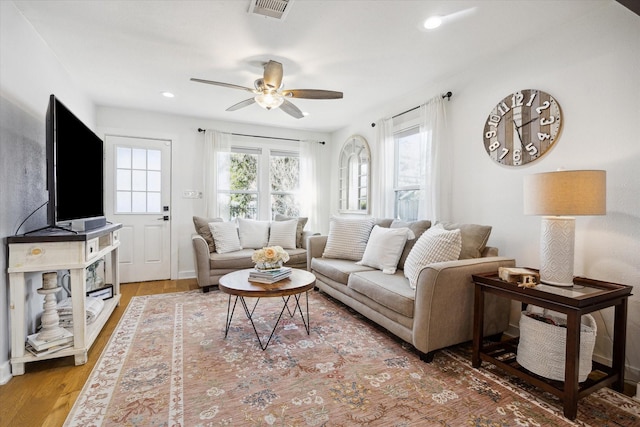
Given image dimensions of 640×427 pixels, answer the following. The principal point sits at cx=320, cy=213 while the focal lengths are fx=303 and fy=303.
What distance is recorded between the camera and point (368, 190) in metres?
4.36

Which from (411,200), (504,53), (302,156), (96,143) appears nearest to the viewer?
(504,53)

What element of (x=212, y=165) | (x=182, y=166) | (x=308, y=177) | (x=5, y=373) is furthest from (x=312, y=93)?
(x=5, y=373)

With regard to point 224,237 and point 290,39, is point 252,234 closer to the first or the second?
point 224,237

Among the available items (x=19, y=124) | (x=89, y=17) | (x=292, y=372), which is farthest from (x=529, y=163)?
(x=19, y=124)

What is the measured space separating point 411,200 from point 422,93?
4.04ft

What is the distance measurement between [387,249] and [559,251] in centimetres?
137

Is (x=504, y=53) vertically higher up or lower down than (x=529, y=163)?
higher up

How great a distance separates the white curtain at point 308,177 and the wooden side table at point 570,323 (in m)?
3.49

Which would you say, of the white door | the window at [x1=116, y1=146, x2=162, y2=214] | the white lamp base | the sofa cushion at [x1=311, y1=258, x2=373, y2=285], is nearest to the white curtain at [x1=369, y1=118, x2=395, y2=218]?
the sofa cushion at [x1=311, y1=258, x2=373, y2=285]

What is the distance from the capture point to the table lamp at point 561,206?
1.67 metres

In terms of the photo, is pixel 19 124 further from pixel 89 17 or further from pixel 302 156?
pixel 302 156

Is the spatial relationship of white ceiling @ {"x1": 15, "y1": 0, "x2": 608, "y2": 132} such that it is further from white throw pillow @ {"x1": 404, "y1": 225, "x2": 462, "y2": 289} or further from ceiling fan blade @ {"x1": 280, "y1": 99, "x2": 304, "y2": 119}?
white throw pillow @ {"x1": 404, "y1": 225, "x2": 462, "y2": 289}

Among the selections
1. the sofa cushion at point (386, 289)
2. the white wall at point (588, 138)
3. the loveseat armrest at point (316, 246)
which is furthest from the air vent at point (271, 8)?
the loveseat armrest at point (316, 246)

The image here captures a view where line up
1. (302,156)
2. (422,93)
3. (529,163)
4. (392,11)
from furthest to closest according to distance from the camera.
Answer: (302,156) → (422,93) → (529,163) → (392,11)
